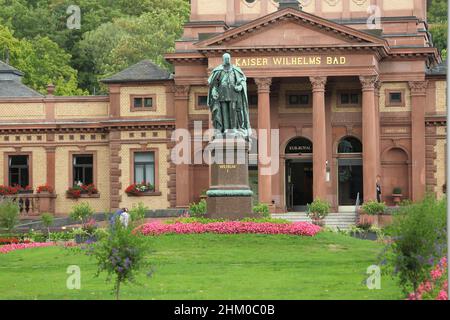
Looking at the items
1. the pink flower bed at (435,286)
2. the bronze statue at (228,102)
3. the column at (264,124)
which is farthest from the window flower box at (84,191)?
the pink flower bed at (435,286)

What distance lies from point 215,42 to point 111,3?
59983 mm

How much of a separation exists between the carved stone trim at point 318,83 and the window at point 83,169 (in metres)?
15.3

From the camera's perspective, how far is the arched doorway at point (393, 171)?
242ft

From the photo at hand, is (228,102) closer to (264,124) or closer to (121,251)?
(121,251)

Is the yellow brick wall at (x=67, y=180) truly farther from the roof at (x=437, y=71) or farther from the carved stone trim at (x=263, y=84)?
the roof at (x=437, y=71)

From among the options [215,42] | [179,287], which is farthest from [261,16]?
[179,287]

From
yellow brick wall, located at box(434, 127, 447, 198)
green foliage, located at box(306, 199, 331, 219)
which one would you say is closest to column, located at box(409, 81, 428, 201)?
yellow brick wall, located at box(434, 127, 447, 198)

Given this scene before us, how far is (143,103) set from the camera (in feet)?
250

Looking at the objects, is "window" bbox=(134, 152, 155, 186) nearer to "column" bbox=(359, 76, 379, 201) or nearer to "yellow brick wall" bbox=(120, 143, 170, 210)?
"yellow brick wall" bbox=(120, 143, 170, 210)

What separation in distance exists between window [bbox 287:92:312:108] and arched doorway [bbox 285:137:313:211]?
1982 millimetres

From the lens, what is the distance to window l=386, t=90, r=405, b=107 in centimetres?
7369

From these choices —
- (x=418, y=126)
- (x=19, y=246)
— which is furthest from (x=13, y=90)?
(x=19, y=246)

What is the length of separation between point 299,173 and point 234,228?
97.6 ft

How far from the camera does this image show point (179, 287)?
33.5 m
